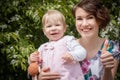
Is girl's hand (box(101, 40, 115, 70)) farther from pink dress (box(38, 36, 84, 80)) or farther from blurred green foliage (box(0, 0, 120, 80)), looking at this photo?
blurred green foliage (box(0, 0, 120, 80))

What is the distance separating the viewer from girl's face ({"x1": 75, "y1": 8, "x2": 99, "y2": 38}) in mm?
3893

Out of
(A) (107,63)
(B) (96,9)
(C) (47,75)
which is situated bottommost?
(C) (47,75)

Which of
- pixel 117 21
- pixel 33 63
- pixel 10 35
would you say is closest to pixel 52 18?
pixel 33 63

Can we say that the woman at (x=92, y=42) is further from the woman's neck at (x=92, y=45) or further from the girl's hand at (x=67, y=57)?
the girl's hand at (x=67, y=57)

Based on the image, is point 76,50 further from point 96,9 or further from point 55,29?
point 96,9

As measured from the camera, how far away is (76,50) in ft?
12.5

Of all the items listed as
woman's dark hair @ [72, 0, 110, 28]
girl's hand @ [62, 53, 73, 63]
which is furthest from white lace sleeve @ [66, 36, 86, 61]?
woman's dark hair @ [72, 0, 110, 28]

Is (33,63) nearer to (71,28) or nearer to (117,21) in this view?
(71,28)

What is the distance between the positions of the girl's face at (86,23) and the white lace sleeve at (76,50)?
105 millimetres

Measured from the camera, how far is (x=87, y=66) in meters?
4.03

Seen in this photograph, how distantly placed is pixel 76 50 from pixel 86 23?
8.4 inches

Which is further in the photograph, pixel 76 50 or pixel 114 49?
pixel 114 49

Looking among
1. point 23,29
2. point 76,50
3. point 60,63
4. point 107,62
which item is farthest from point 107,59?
point 23,29

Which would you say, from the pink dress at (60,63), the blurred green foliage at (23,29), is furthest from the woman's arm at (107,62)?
the blurred green foliage at (23,29)
